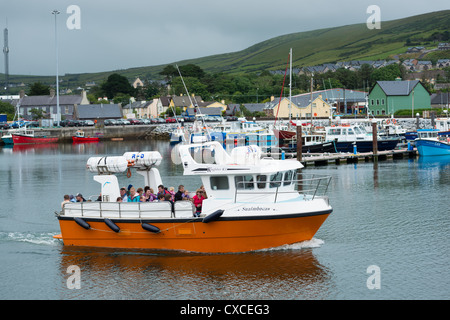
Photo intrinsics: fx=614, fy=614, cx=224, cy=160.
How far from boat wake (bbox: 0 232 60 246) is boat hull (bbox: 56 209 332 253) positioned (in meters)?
4.28

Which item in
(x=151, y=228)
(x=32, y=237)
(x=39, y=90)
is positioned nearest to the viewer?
(x=151, y=228)

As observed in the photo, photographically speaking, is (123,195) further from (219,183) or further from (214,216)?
(214,216)

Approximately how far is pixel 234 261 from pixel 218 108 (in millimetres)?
120054

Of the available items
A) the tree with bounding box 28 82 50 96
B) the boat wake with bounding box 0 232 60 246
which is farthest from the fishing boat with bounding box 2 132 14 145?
the boat wake with bounding box 0 232 60 246

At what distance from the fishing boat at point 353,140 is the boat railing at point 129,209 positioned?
46589mm

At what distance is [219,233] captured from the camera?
23.9 metres

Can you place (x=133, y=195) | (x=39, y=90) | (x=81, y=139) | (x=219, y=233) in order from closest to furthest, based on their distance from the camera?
(x=219, y=233) → (x=133, y=195) → (x=81, y=139) → (x=39, y=90)

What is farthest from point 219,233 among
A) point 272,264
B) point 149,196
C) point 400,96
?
point 400,96

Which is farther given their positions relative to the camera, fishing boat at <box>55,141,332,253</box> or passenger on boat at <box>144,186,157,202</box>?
passenger on boat at <box>144,186,157,202</box>

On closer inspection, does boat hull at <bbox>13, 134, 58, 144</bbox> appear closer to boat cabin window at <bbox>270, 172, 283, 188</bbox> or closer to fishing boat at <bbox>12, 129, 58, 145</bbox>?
fishing boat at <bbox>12, 129, 58, 145</bbox>

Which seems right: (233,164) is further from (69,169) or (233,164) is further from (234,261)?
(69,169)

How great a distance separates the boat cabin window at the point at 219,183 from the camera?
79.0 ft

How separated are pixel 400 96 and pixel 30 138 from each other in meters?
71.8

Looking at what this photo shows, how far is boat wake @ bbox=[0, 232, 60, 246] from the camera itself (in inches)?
1125
